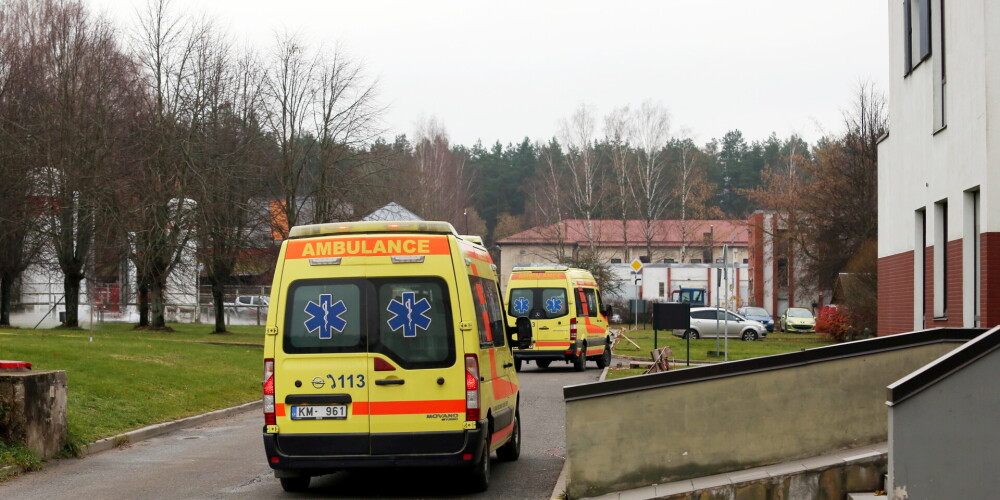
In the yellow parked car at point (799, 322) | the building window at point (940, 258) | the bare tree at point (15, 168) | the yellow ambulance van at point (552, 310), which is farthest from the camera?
the yellow parked car at point (799, 322)

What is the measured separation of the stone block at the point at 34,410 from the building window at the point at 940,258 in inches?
494

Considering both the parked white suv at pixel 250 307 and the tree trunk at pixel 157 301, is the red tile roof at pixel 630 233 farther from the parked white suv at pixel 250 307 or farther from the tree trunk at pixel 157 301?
the tree trunk at pixel 157 301

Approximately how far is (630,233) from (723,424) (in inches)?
3500

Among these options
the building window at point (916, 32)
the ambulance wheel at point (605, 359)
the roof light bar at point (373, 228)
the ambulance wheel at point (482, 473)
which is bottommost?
the ambulance wheel at point (605, 359)

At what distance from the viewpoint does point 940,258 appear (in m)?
17.8

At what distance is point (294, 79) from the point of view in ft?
153

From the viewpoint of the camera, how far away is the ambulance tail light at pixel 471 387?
32.1 feet

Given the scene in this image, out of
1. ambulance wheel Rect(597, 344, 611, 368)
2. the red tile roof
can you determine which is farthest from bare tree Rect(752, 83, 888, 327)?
the red tile roof

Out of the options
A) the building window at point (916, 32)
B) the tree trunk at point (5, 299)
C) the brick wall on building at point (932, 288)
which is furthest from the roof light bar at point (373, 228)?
the tree trunk at point (5, 299)

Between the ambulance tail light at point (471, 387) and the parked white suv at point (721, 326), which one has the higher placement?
the ambulance tail light at point (471, 387)

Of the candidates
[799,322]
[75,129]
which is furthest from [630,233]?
[75,129]

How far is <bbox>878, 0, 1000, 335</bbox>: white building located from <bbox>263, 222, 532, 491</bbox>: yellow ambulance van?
7717 millimetres

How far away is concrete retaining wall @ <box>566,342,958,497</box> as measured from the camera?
360 inches

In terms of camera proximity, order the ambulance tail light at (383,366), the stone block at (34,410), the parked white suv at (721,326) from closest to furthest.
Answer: the ambulance tail light at (383,366)
the stone block at (34,410)
the parked white suv at (721,326)
